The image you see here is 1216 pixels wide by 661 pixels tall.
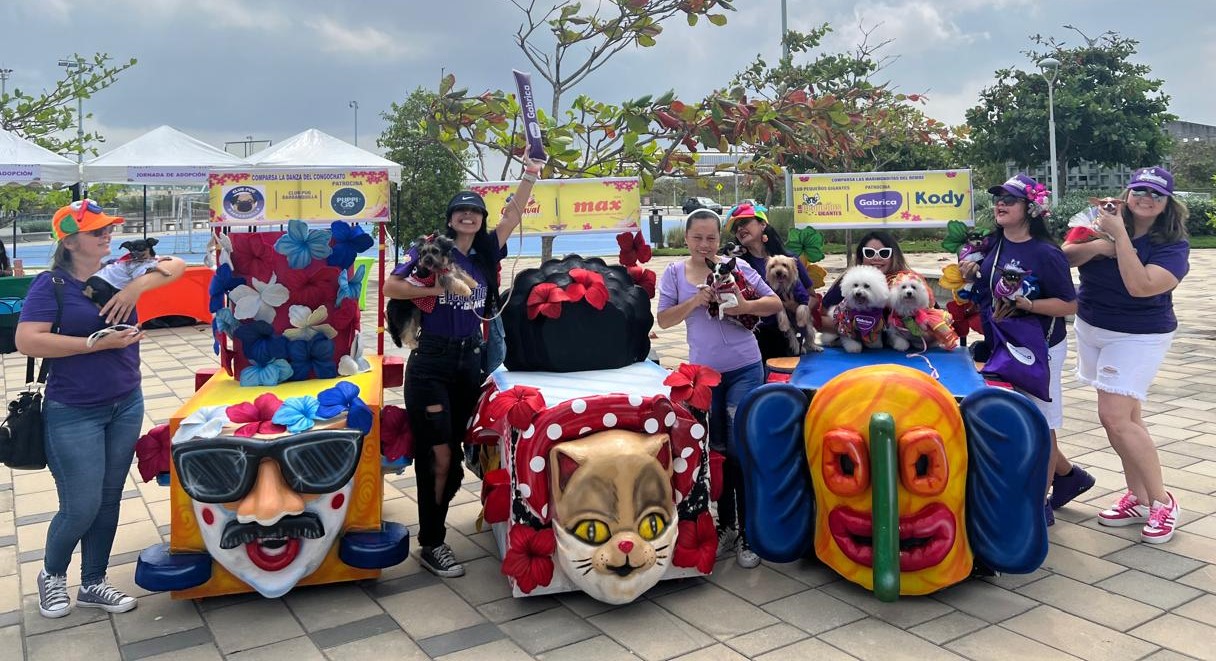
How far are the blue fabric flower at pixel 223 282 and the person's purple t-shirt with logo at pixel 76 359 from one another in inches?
22.8

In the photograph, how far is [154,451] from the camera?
3.29 meters

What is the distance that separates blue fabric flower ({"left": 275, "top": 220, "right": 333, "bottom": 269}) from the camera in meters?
3.73

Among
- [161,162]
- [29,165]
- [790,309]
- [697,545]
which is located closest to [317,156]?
[161,162]

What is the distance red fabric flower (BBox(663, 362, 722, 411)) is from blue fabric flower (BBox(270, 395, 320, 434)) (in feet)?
4.25

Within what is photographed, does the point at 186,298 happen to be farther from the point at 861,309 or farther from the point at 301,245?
the point at 861,309

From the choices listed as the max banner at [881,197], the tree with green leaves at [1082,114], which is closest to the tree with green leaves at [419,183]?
the max banner at [881,197]

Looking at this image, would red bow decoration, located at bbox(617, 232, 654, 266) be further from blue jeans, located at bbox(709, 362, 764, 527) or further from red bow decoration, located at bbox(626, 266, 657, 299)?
blue jeans, located at bbox(709, 362, 764, 527)

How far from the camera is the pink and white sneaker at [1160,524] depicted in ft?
12.6

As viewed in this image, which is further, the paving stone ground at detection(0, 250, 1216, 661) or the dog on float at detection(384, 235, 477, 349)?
the dog on float at detection(384, 235, 477, 349)

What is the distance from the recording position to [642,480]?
313 centimetres

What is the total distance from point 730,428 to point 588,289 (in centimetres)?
86

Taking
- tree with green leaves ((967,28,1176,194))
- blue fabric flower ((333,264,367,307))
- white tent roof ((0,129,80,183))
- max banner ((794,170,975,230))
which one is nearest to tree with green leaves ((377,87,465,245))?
white tent roof ((0,129,80,183))

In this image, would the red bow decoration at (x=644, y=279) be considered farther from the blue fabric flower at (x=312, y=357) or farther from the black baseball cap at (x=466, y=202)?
the blue fabric flower at (x=312, y=357)

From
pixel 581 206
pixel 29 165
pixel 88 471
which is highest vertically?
pixel 29 165
